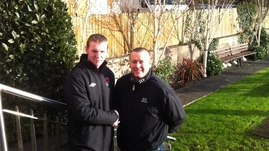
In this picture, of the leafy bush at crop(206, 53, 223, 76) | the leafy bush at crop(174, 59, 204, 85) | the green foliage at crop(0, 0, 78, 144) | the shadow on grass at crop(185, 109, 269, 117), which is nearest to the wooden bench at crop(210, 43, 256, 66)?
the leafy bush at crop(206, 53, 223, 76)

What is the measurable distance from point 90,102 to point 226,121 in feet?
13.1

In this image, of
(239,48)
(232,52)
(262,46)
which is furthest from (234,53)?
(262,46)

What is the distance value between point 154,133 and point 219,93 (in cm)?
539

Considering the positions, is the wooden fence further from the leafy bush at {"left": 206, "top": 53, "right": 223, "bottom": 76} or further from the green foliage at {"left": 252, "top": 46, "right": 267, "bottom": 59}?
the green foliage at {"left": 252, "top": 46, "right": 267, "bottom": 59}

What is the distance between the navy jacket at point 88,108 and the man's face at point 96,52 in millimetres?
46

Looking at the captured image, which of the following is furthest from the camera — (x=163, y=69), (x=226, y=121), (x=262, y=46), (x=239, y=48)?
(x=262, y=46)

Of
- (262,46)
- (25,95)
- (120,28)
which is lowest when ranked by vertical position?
(25,95)

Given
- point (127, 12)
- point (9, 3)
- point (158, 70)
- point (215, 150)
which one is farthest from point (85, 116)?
point (127, 12)

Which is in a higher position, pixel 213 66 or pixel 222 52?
pixel 222 52

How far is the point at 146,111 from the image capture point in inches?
113

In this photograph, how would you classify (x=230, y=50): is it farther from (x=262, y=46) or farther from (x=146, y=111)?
(x=146, y=111)

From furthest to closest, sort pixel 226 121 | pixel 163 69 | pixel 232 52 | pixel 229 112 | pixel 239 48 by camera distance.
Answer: pixel 239 48 → pixel 232 52 → pixel 163 69 → pixel 229 112 → pixel 226 121

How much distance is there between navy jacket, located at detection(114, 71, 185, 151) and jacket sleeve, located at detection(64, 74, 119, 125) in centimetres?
41

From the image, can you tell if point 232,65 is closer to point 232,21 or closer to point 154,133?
point 232,21
